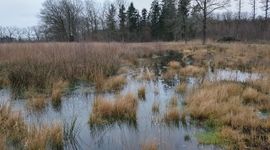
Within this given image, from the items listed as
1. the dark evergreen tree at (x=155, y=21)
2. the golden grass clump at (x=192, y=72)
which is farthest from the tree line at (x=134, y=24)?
the golden grass clump at (x=192, y=72)

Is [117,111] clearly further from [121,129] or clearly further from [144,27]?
[144,27]

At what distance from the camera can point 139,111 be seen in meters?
6.38

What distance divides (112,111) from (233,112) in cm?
240

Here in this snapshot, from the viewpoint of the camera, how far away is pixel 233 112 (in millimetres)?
5809

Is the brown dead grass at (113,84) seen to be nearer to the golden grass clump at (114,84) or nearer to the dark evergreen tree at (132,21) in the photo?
the golden grass clump at (114,84)

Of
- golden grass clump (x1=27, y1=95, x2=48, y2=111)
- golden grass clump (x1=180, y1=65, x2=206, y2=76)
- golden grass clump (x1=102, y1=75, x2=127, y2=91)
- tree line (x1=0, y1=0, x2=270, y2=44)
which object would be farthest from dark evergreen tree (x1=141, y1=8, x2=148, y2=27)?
golden grass clump (x1=27, y1=95, x2=48, y2=111)

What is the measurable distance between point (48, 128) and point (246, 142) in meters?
3.06

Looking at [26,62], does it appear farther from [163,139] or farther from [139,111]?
[163,139]

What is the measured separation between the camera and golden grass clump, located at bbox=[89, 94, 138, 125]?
5723 mm

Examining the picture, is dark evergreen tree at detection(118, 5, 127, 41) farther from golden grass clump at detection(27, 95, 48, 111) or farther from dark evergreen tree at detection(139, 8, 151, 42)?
golden grass clump at detection(27, 95, 48, 111)

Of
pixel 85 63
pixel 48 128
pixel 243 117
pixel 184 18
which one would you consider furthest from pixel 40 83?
pixel 184 18

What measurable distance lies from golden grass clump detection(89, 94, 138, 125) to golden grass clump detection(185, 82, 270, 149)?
1181mm

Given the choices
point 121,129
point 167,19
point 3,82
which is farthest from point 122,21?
point 121,129

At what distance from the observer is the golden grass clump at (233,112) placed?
4.65 metres
